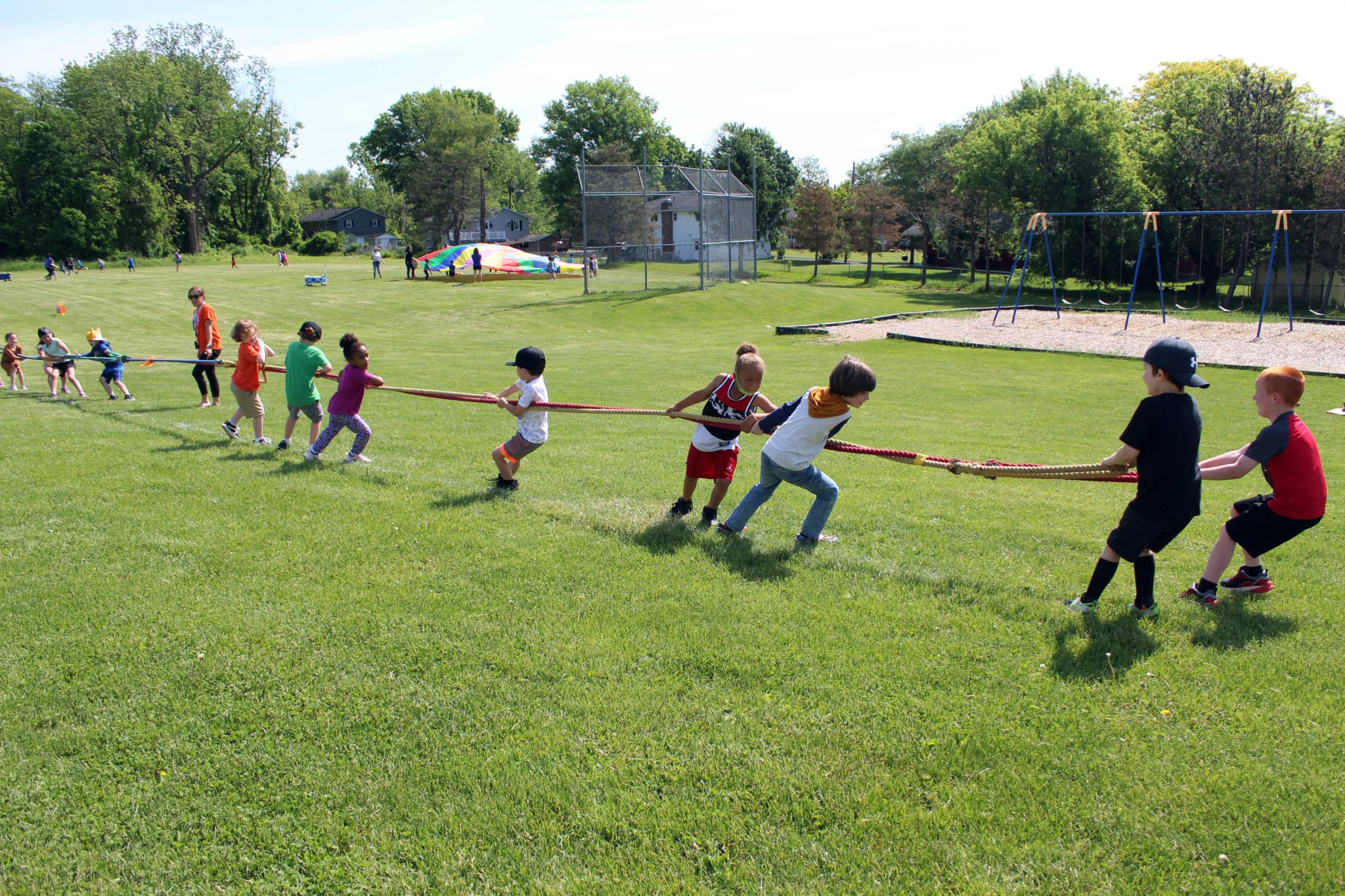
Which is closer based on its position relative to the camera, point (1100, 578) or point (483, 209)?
point (1100, 578)

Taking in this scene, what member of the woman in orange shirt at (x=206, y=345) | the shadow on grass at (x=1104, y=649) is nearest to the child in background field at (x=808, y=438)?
the shadow on grass at (x=1104, y=649)

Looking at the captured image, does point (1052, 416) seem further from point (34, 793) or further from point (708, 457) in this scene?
point (34, 793)

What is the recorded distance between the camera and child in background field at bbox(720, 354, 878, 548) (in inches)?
243

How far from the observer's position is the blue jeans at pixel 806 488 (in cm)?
671

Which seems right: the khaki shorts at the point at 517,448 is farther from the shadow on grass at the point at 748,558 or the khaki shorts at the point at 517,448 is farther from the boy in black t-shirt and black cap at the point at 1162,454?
the boy in black t-shirt and black cap at the point at 1162,454

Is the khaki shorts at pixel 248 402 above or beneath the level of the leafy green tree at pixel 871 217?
beneath

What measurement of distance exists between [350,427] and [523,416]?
2.61m

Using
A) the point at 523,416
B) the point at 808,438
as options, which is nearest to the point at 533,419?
the point at 523,416

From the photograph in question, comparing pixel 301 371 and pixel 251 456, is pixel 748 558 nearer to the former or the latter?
pixel 301 371

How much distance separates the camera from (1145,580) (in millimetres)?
5438

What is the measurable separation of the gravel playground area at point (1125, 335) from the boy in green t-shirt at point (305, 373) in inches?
831

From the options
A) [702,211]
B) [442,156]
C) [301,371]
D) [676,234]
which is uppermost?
[442,156]

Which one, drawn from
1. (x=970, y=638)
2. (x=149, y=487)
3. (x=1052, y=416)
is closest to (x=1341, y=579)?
(x=970, y=638)

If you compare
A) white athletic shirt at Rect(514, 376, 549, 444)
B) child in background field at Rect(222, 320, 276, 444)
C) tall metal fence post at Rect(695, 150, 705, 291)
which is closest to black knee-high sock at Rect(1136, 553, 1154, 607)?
white athletic shirt at Rect(514, 376, 549, 444)
